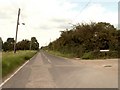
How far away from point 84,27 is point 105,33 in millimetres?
5428

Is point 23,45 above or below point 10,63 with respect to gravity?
above

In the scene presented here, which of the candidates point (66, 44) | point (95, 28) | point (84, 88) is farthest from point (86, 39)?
point (84, 88)

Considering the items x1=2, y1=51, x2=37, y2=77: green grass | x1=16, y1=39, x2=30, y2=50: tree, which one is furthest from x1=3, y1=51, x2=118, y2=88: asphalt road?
x1=16, y1=39, x2=30, y2=50: tree

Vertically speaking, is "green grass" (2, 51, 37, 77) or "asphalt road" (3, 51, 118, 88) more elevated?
"green grass" (2, 51, 37, 77)

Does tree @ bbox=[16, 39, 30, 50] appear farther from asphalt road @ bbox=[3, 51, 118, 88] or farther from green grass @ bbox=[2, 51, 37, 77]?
asphalt road @ bbox=[3, 51, 118, 88]

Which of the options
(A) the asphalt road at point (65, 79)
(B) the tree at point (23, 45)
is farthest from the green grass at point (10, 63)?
(B) the tree at point (23, 45)

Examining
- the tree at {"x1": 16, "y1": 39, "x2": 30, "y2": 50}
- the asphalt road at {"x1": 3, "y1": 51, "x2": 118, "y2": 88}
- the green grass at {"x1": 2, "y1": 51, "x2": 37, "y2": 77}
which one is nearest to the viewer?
the asphalt road at {"x1": 3, "y1": 51, "x2": 118, "y2": 88}

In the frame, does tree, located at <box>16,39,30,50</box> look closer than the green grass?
No

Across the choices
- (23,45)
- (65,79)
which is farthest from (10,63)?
(23,45)

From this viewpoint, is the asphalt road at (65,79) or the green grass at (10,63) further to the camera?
the green grass at (10,63)

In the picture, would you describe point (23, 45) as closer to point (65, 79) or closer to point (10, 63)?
point (10, 63)

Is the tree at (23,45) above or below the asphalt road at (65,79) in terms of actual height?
above

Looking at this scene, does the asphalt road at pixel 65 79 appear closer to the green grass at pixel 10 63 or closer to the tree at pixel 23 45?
the green grass at pixel 10 63

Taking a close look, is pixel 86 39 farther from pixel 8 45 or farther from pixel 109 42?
pixel 8 45
